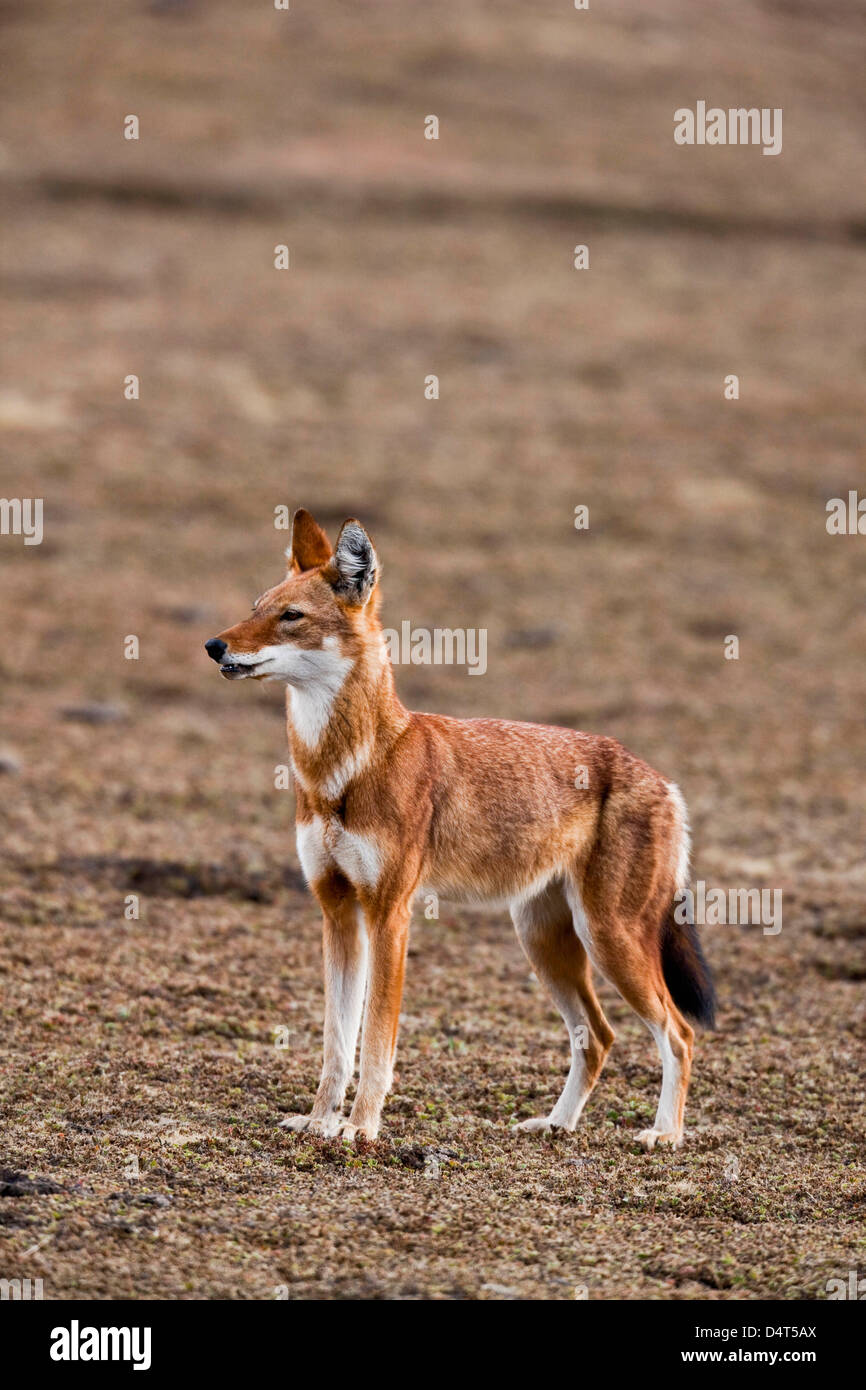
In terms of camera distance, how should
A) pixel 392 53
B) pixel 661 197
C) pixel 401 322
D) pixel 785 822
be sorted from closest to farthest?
pixel 785 822, pixel 401 322, pixel 661 197, pixel 392 53

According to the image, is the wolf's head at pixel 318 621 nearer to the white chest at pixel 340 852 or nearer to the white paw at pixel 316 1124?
the white chest at pixel 340 852

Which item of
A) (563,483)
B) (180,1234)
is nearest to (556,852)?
(180,1234)

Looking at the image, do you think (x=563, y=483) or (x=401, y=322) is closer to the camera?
(x=563, y=483)

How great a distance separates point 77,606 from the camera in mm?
18172

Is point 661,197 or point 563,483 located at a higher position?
point 661,197

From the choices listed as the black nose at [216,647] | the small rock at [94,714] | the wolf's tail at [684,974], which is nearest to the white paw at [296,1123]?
the wolf's tail at [684,974]

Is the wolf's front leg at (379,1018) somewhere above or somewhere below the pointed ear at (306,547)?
below

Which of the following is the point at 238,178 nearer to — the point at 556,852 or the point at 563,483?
the point at 563,483

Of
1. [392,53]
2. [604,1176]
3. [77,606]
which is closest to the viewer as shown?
[604,1176]

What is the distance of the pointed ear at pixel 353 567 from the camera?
6.98 meters

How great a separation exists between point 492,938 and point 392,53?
114ft

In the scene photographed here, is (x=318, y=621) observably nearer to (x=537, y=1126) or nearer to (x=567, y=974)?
(x=567, y=974)

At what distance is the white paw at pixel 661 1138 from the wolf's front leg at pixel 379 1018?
1.30 meters

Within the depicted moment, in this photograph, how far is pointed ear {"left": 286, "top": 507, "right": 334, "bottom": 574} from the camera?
727 cm
